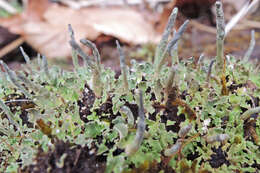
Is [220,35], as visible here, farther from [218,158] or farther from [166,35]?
[218,158]

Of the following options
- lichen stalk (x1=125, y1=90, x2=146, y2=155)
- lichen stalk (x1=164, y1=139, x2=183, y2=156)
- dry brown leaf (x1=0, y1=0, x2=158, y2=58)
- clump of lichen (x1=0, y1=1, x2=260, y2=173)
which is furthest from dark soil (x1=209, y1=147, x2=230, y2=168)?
dry brown leaf (x1=0, y1=0, x2=158, y2=58)

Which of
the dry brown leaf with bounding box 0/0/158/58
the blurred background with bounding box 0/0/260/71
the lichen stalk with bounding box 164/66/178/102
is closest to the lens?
the lichen stalk with bounding box 164/66/178/102

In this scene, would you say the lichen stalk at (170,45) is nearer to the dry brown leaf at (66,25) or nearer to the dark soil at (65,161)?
the dark soil at (65,161)

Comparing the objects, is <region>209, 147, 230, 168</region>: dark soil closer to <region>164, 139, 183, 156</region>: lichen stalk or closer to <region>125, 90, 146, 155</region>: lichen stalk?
<region>164, 139, 183, 156</region>: lichen stalk

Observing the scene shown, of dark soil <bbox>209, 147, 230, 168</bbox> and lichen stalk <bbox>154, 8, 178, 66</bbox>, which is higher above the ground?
lichen stalk <bbox>154, 8, 178, 66</bbox>

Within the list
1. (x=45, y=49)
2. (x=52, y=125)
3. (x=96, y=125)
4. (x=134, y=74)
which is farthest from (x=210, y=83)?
(x=45, y=49)

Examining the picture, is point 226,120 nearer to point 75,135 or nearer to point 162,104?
point 162,104

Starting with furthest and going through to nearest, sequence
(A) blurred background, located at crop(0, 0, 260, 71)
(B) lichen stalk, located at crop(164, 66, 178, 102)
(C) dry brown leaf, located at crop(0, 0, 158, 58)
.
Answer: (C) dry brown leaf, located at crop(0, 0, 158, 58)
(A) blurred background, located at crop(0, 0, 260, 71)
(B) lichen stalk, located at crop(164, 66, 178, 102)
